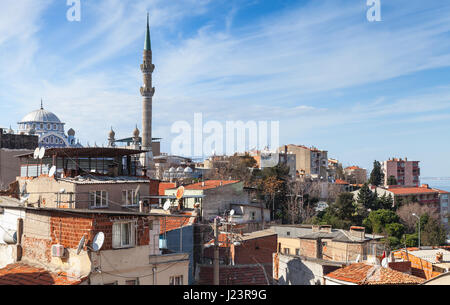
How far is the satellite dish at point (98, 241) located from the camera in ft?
26.4

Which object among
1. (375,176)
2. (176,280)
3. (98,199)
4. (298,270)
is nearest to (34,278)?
(176,280)

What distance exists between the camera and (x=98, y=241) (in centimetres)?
815

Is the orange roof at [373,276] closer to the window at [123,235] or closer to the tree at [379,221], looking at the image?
the window at [123,235]

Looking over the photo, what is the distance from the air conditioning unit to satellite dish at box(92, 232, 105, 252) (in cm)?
99

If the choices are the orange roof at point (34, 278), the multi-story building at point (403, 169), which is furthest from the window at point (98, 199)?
the multi-story building at point (403, 169)

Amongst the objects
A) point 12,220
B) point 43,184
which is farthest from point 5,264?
point 43,184

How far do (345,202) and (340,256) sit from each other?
18.7 meters

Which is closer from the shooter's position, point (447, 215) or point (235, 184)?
point (235, 184)

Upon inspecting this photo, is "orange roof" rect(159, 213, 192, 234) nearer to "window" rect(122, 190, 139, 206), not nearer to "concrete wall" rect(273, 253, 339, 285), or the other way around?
"window" rect(122, 190, 139, 206)

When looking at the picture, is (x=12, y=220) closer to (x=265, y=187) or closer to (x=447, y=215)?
(x=265, y=187)

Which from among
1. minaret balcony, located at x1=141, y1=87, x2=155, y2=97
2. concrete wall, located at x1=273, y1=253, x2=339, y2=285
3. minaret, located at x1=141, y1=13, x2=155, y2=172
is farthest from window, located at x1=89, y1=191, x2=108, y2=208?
minaret balcony, located at x1=141, y1=87, x2=155, y2=97

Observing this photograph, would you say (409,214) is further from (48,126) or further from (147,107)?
(48,126)

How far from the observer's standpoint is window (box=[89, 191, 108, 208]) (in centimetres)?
1477
